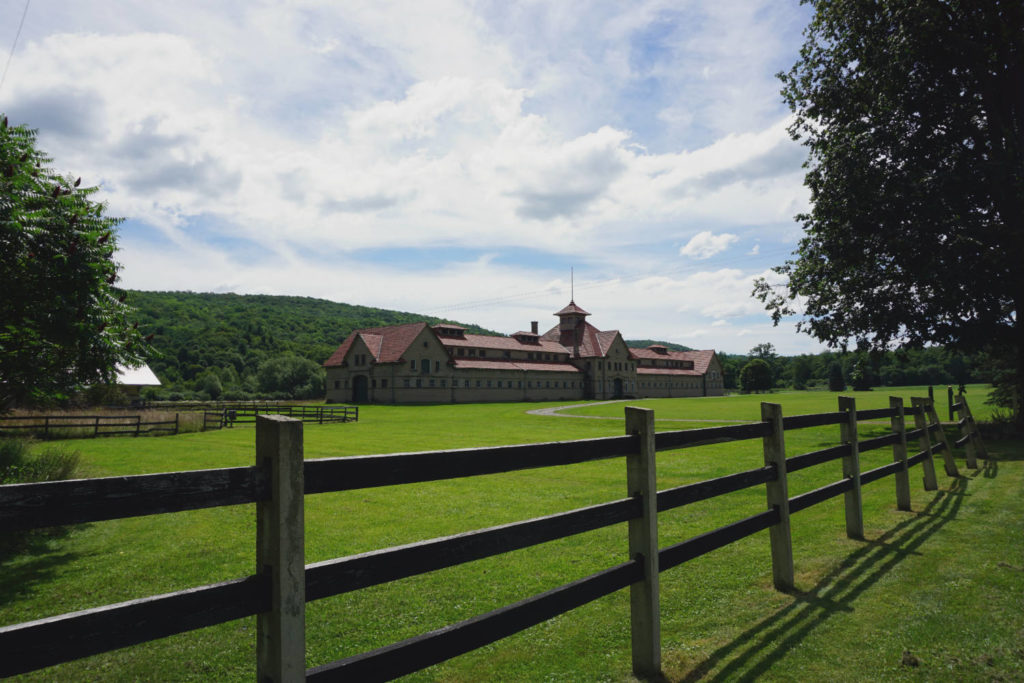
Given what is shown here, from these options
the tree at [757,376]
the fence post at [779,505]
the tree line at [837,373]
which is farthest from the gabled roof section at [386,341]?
the tree at [757,376]

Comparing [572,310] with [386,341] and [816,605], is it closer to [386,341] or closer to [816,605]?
[386,341]

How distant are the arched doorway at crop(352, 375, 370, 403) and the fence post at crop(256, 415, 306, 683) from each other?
224ft

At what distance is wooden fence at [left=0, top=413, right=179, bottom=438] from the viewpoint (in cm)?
2569

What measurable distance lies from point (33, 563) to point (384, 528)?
4.51 m

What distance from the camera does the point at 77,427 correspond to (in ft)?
89.3

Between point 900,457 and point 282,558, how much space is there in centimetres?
943

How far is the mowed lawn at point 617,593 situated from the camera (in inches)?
169

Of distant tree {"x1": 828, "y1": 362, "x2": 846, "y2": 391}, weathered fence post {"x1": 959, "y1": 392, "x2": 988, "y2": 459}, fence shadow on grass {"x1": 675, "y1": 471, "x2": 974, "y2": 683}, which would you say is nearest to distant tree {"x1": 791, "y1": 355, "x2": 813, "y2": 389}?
distant tree {"x1": 828, "y1": 362, "x2": 846, "y2": 391}

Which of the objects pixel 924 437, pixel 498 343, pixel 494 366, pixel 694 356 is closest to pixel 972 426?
pixel 924 437

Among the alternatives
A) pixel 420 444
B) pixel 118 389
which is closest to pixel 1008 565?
pixel 420 444

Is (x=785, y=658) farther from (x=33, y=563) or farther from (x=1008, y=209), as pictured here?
(x=1008, y=209)

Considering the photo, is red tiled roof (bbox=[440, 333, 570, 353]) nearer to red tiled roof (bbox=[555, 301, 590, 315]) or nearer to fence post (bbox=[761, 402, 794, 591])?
red tiled roof (bbox=[555, 301, 590, 315])

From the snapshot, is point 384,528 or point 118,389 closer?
point 384,528

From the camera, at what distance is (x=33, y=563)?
7504mm
